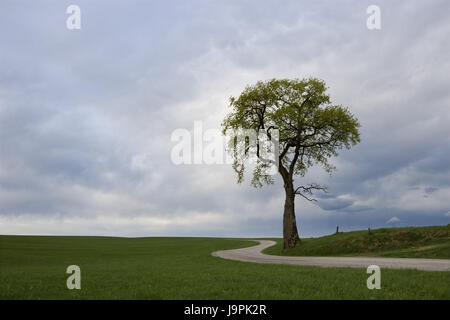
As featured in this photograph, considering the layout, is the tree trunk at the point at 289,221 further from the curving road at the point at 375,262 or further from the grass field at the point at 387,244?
the curving road at the point at 375,262

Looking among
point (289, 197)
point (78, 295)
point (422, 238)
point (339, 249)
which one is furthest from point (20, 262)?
Answer: point (422, 238)

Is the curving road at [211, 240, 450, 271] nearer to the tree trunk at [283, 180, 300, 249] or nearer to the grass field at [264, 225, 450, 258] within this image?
the grass field at [264, 225, 450, 258]

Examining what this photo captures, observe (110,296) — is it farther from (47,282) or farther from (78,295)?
(47,282)

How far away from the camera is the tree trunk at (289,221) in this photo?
128 ft

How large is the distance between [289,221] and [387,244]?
11.1m

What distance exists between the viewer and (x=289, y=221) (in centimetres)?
3925

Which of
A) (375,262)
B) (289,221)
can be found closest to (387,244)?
(289,221)

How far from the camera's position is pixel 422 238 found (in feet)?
104

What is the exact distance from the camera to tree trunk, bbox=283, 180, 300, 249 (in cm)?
3888

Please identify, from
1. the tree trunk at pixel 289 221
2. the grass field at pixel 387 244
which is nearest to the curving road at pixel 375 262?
the grass field at pixel 387 244

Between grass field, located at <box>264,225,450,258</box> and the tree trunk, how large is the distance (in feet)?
5.75

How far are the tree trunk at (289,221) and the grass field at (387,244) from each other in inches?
69.0

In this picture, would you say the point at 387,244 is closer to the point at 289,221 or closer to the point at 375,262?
the point at 289,221
